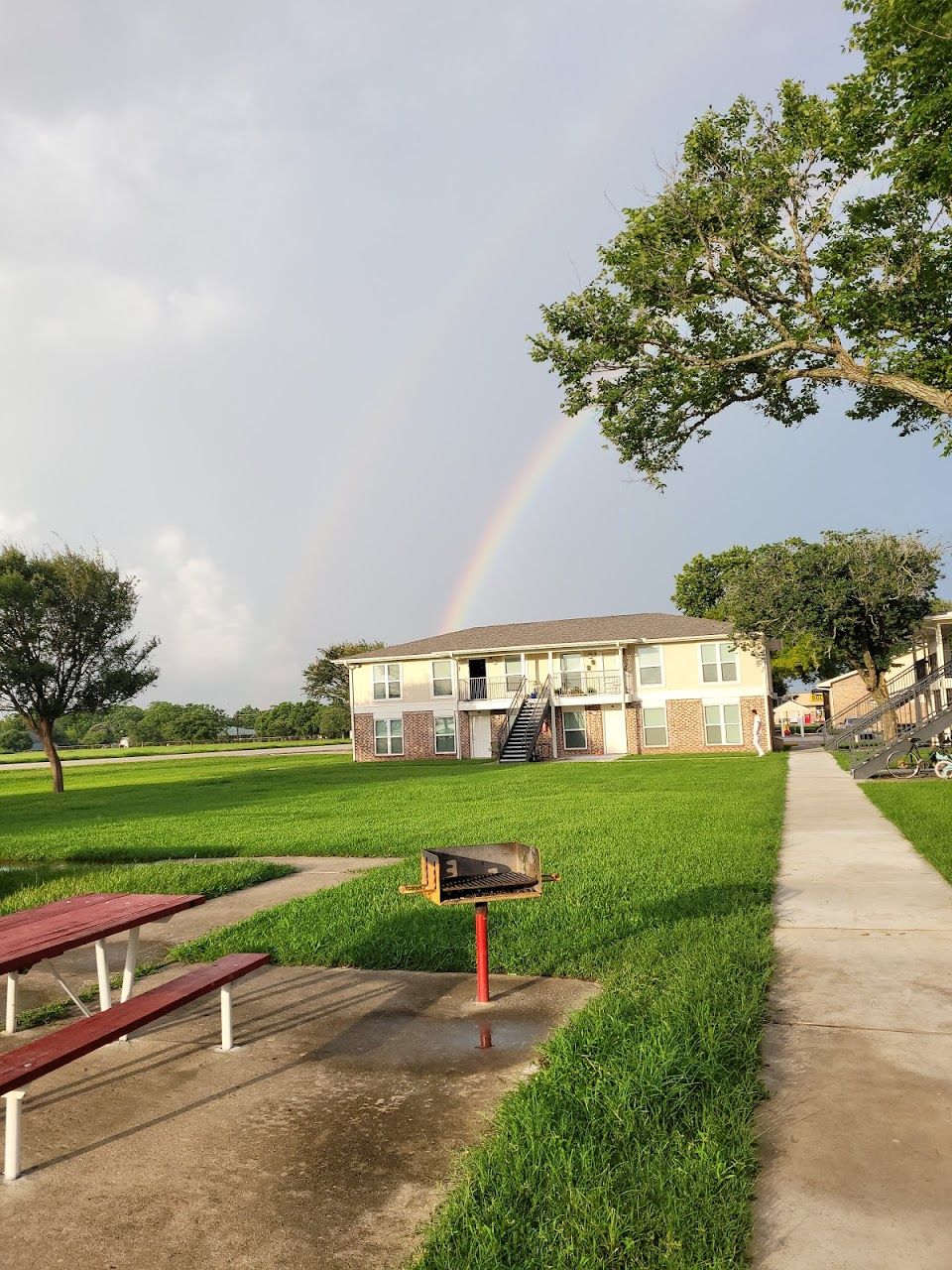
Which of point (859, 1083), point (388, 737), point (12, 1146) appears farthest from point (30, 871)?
point (388, 737)

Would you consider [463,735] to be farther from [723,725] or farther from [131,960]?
[131,960]

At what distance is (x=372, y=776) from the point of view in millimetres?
27547

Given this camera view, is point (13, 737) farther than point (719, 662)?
Yes

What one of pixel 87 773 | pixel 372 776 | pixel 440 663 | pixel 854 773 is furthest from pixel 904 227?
pixel 87 773

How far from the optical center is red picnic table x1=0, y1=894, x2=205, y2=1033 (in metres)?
4.18

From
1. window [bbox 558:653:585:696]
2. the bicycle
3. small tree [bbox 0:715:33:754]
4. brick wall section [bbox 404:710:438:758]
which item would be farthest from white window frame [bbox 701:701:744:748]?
small tree [bbox 0:715:33:754]

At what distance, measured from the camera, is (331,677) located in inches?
3497

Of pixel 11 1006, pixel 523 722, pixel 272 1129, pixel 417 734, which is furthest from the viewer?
pixel 417 734

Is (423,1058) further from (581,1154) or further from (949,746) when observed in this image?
(949,746)

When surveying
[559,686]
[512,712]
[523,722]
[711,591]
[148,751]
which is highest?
[711,591]

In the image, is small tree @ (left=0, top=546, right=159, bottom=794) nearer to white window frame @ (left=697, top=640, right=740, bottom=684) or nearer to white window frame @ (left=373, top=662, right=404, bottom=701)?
white window frame @ (left=373, top=662, right=404, bottom=701)

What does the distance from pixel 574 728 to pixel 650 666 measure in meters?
4.33

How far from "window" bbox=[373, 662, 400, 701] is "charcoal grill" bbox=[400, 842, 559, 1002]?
36921 millimetres

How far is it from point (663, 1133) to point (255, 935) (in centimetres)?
439
